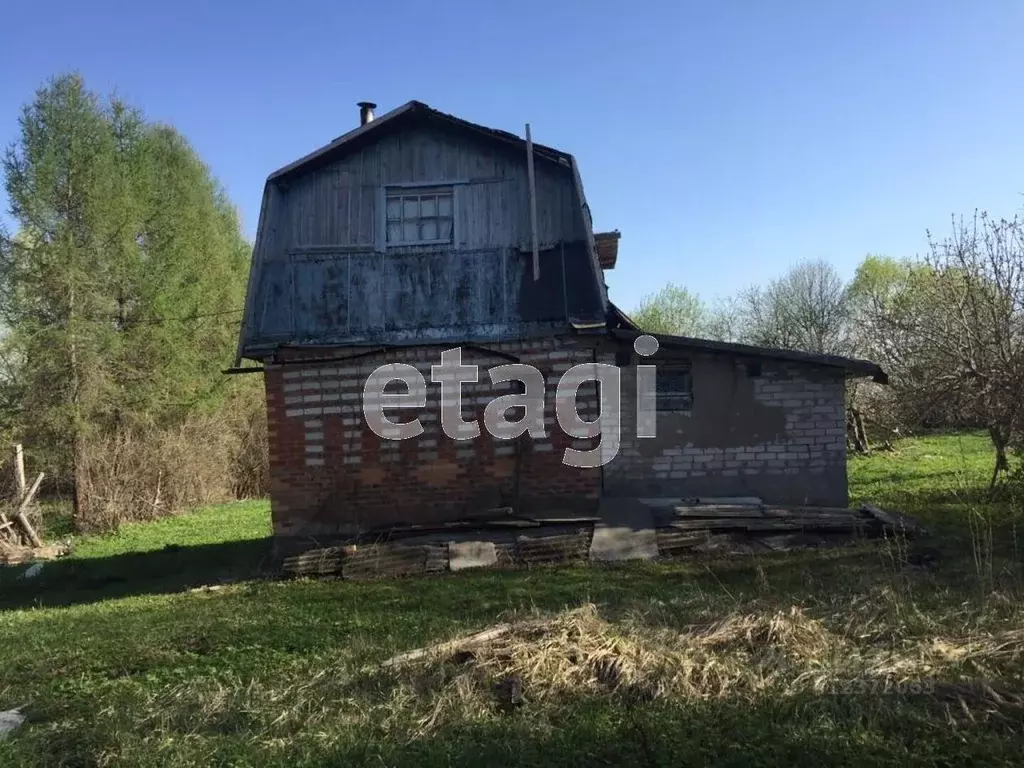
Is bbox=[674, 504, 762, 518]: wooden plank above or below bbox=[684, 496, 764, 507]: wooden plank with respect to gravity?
below

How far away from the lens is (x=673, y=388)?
35.5ft

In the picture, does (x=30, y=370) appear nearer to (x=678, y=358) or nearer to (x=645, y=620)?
(x=678, y=358)

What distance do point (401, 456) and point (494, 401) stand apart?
1.57 meters

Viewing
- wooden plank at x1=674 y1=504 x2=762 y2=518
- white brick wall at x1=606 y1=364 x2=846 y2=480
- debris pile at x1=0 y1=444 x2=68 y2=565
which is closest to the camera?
wooden plank at x1=674 y1=504 x2=762 y2=518

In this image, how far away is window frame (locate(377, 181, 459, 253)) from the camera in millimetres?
11055

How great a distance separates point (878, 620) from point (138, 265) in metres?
19.8

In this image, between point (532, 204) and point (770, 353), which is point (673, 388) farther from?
point (532, 204)

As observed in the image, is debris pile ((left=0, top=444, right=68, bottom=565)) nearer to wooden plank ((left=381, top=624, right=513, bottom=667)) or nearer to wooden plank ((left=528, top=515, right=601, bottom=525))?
wooden plank ((left=528, top=515, right=601, bottom=525))

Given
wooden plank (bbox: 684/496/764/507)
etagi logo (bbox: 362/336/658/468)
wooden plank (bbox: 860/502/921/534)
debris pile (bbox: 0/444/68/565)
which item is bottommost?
debris pile (bbox: 0/444/68/565)

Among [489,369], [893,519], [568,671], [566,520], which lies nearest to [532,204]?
[489,369]

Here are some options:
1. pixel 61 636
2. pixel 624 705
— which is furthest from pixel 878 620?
pixel 61 636

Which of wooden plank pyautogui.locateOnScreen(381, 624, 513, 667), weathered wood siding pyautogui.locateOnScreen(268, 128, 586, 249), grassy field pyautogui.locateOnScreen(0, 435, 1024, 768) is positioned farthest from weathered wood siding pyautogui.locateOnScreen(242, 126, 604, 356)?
wooden plank pyautogui.locateOnScreen(381, 624, 513, 667)

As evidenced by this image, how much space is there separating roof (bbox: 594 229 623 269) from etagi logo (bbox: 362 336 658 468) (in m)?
4.70

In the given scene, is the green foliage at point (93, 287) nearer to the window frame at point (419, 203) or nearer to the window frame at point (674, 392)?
the window frame at point (419, 203)
